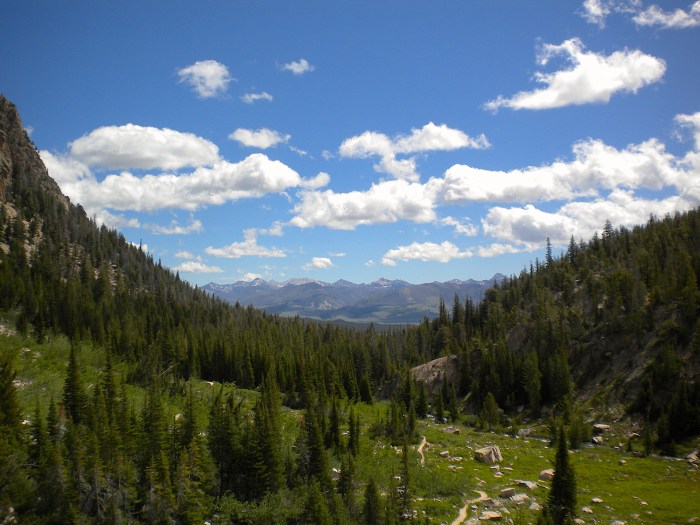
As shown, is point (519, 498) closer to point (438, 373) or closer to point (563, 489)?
point (563, 489)

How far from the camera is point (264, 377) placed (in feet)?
341

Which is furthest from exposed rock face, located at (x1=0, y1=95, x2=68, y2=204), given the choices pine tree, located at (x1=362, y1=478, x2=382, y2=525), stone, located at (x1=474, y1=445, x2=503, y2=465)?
stone, located at (x1=474, y1=445, x2=503, y2=465)

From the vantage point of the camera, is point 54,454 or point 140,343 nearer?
point 54,454

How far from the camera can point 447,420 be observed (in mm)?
94312

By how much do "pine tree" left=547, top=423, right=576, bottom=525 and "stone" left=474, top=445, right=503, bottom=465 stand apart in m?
24.0

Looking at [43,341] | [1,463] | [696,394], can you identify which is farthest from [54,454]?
[696,394]

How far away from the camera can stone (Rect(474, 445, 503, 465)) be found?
60.6 metres

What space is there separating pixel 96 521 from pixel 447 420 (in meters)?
73.0

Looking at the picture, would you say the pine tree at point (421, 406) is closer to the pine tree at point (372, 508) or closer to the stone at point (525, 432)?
the stone at point (525, 432)

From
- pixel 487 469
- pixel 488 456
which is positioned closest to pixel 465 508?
pixel 487 469

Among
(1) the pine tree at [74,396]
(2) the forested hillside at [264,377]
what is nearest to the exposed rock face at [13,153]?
(2) the forested hillside at [264,377]

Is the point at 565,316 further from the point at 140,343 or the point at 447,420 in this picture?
the point at 140,343

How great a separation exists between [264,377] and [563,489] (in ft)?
257

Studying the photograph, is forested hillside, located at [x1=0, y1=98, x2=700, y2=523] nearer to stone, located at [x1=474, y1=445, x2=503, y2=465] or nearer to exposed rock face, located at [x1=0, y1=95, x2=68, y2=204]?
exposed rock face, located at [x1=0, y1=95, x2=68, y2=204]
